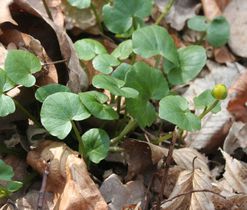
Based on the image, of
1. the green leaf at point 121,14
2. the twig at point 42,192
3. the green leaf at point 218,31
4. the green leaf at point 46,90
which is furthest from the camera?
the green leaf at point 218,31

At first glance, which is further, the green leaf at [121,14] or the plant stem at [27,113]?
the green leaf at [121,14]

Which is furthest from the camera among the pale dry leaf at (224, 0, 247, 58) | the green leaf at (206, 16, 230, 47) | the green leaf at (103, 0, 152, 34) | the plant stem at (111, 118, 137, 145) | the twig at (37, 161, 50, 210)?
the pale dry leaf at (224, 0, 247, 58)

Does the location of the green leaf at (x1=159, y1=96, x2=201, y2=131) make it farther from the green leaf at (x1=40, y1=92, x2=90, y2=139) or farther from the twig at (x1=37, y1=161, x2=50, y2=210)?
the twig at (x1=37, y1=161, x2=50, y2=210)

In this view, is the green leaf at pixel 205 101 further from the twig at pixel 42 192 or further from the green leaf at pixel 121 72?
the twig at pixel 42 192

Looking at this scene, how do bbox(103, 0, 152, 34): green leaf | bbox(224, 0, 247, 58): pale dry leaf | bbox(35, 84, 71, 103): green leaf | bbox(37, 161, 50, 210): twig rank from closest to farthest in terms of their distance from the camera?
1. bbox(37, 161, 50, 210): twig
2. bbox(35, 84, 71, 103): green leaf
3. bbox(103, 0, 152, 34): green leaf
4. bbox(224, 0, 247, 58): pale dry leaf

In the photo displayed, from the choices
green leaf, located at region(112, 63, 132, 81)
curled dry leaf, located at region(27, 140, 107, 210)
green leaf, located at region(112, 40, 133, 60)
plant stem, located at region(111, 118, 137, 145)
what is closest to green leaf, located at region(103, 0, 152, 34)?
green leaf, located at region(112, 40, 133, 60)

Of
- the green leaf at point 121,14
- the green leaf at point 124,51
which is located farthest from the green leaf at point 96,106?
the green leaf at point 121,14

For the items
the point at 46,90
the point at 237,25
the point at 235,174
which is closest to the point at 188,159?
the point at 235,174
